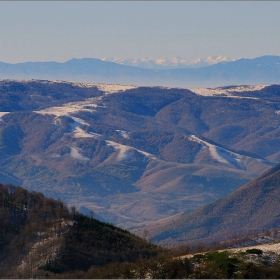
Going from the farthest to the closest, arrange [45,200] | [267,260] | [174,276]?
[45,200] < [267,260] < [174,276]

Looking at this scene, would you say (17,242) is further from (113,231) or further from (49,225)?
(113,231)

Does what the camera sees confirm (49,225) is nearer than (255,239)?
Yes

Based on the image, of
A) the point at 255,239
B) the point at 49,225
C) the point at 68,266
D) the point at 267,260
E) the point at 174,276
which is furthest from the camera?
the point at 255,239

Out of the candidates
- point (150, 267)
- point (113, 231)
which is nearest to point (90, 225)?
point (113, 231)

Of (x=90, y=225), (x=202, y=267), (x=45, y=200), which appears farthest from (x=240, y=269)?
(x=45, y=200)

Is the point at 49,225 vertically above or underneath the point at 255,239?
above

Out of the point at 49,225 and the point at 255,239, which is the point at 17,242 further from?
the point at 255,239

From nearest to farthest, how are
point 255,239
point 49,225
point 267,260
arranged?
point 267,260 < point 49,225 < point 255,239
